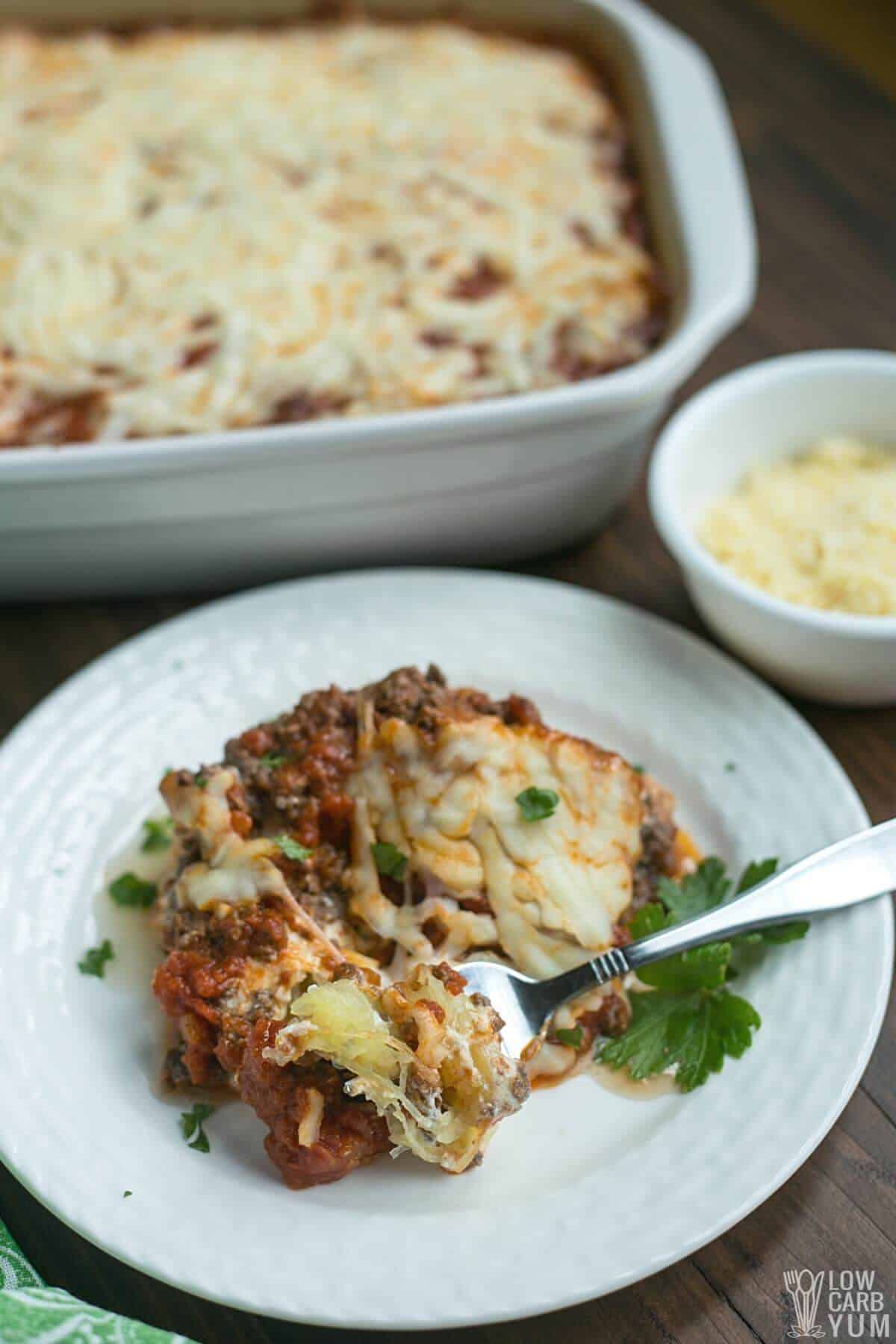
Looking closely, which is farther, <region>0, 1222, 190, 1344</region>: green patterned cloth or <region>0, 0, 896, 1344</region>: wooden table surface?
<region>0, 0, 896, 1344</region>: wooden table surface

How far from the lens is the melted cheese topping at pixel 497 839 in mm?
2414

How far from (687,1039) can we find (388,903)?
1.79 ft

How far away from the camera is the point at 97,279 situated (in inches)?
136

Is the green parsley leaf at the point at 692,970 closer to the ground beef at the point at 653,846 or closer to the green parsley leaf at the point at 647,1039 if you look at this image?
the green parsley leaf at the point at 647,1039

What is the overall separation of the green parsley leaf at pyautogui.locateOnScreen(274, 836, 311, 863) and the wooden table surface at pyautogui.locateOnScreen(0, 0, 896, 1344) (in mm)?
587

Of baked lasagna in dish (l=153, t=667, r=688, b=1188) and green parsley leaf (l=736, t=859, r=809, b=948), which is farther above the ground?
baked lasagna in dish (l=153, t=667, r=688, b=1188)

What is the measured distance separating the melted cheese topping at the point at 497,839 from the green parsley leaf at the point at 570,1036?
0.11 meters

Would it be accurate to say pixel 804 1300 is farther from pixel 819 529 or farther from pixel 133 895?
pixel 819 529

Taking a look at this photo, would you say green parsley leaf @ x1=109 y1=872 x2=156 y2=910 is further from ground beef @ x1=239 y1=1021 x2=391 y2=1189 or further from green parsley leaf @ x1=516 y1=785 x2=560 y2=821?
green parsley leaf @ x1=516 y1=785 x2=560 y2=821

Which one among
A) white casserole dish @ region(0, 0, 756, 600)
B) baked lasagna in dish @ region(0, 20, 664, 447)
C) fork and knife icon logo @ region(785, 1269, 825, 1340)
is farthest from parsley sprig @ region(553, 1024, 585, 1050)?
baked lasagna in dish @ region(0, 20, 664, 447)

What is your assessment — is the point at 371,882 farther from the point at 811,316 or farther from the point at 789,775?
the point at 811,316

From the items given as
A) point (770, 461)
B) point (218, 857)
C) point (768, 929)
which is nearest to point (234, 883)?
point (218, 857)

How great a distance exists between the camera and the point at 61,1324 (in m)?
2.00

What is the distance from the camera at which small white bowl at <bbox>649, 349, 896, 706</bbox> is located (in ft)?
9.67
